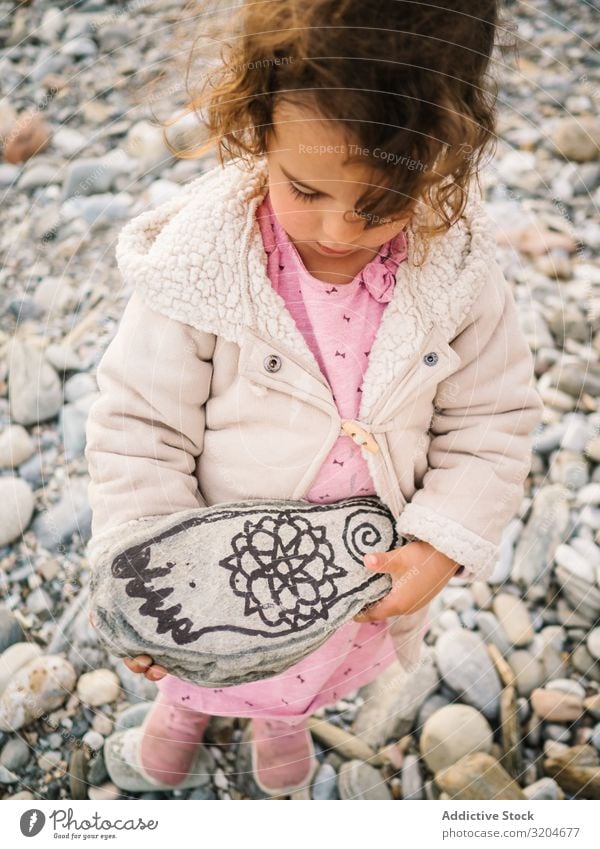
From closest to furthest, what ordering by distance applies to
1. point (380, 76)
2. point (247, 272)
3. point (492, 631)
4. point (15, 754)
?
point (380, 76) → point (247, 272) → point (15, 754) → point (492, 631)

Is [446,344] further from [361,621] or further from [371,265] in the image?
[361,621]

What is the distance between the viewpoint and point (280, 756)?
69 centimetres

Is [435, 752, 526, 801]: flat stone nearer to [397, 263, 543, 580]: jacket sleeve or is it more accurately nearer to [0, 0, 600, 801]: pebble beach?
[0, 0, 600, 801]: pebble beach

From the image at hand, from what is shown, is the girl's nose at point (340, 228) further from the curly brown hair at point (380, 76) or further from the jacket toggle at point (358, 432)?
the jacket toggle at point (358, 432)

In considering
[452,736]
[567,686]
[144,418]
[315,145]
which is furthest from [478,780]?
[315,145]

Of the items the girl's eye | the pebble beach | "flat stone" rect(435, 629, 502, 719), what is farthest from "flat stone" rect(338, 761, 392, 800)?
the girl's eye

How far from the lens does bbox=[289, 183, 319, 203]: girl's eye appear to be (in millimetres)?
416

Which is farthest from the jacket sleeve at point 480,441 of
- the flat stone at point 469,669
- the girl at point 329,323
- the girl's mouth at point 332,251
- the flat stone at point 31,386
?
the flat stone at point 31,386

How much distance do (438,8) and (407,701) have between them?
622 millimetres

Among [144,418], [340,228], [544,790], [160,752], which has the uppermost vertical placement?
[340,228]

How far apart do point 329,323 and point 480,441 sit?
0.49 feet

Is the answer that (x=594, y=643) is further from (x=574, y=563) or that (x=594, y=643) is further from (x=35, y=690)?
(x=35, y=690)

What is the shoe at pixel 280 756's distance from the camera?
2.24 ft

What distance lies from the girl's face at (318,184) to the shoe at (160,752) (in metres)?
0.47
